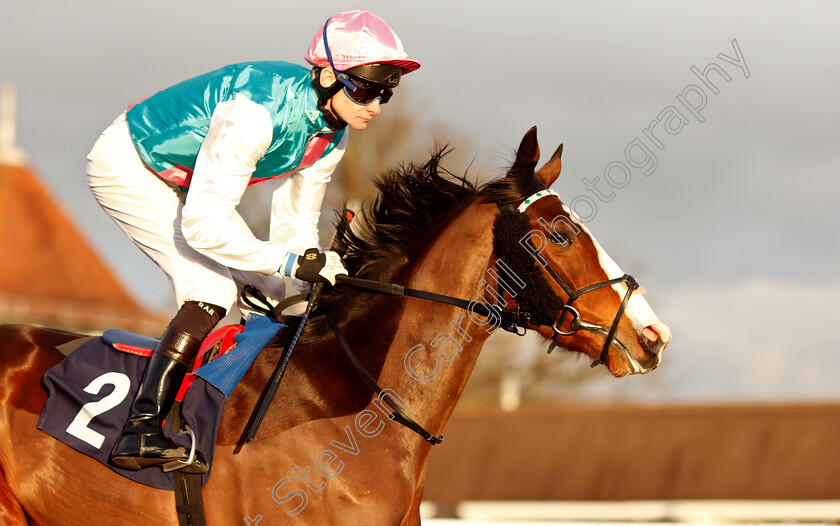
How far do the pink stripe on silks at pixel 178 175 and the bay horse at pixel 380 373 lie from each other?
80cm

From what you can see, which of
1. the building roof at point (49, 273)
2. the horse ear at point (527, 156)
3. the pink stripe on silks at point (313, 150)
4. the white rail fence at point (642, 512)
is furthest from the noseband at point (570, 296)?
the building roof at point (49, 273)

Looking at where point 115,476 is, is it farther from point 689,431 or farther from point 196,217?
point 689,431

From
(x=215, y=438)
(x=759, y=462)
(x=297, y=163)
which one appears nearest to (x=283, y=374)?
(x=215, y=438)

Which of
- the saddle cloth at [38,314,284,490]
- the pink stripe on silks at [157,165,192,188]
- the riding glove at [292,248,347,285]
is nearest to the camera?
the saddle cloth at [38,314,284,490]

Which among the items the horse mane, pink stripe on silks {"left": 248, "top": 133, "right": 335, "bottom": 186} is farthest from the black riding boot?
pink stripe on silks {"left": 248, "top": 133, "right": 335, "bottom": 186}

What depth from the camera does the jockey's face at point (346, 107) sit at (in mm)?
3838

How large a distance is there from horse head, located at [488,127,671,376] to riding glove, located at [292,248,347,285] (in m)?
0.64

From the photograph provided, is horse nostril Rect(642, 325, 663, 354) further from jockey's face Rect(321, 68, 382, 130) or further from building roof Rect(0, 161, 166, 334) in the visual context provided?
building roof Rect(0, 161, 166, 334)

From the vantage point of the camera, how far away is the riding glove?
3580 millimetres

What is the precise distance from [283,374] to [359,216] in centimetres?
80

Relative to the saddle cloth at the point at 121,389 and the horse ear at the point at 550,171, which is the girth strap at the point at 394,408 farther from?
Answer: the horse ear at the point at 550,171

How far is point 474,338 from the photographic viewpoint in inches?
144

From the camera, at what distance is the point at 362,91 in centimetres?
387

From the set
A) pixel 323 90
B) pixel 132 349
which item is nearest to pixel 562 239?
pixel 323 90
